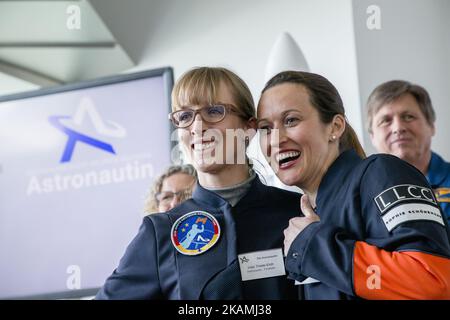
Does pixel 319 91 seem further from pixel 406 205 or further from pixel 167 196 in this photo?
pixel 167 196

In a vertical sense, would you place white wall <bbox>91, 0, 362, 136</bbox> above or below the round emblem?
above

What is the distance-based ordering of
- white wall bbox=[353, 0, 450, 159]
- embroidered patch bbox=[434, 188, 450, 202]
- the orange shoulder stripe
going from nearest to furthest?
1. the orange shoulder stripe
2. embroidered patch bbox=[434, 188, 450, 202]
3. white wall bbox=[353, 0, 450, 159]

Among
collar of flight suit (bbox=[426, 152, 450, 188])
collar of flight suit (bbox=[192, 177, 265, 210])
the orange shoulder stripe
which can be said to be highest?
collar of flight suit (bbox=[426, 152, 450, 188])

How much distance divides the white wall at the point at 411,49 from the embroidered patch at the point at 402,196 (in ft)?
1.40

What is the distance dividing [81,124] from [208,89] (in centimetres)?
94

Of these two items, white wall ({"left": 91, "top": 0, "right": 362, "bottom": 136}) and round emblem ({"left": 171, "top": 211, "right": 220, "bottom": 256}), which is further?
white wall ({"left": 91, "top": 0, "right": 362, "bottom": 136})

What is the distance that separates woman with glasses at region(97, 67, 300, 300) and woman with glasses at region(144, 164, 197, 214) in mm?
508

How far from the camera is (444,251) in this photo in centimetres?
56

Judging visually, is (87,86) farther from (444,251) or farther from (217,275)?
(444,251)

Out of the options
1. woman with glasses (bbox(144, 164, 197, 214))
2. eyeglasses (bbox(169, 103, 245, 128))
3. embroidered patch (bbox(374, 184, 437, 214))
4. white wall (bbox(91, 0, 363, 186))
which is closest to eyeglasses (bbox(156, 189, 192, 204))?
woman with glasses (bbox(144, 164, 197, 214))

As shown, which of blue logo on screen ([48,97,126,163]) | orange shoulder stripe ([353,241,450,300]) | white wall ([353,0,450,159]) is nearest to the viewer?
orange shoulder stripe ([353,241,450,300])

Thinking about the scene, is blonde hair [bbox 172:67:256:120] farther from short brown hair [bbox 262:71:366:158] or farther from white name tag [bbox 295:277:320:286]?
white name tag [bbox 295:277:320:286]

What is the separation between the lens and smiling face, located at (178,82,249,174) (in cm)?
68

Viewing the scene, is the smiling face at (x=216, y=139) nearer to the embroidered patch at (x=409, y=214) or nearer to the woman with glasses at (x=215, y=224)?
the woman with glasses at (x=215, y=224)
